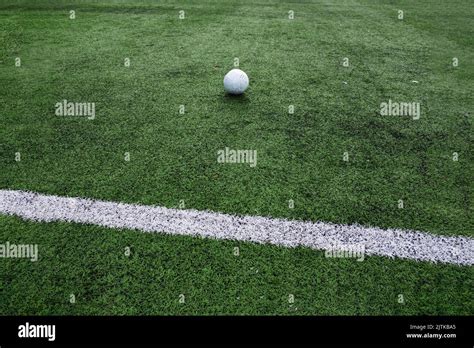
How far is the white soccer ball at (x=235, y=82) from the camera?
4457 millimetres

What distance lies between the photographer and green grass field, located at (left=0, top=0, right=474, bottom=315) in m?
2.38

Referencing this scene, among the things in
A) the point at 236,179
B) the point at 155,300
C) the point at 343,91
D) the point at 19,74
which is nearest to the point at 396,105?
the point at 343,91

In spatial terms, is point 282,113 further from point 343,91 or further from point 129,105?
Answer: point 129,105

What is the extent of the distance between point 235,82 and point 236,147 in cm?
109

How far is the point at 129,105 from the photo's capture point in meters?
4.39

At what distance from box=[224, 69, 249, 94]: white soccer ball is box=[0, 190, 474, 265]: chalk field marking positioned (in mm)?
1973

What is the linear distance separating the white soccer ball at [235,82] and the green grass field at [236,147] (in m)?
0.14

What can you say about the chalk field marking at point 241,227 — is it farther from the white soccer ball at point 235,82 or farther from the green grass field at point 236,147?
the white soccer ball at point 235,82

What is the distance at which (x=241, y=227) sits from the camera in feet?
9.14
